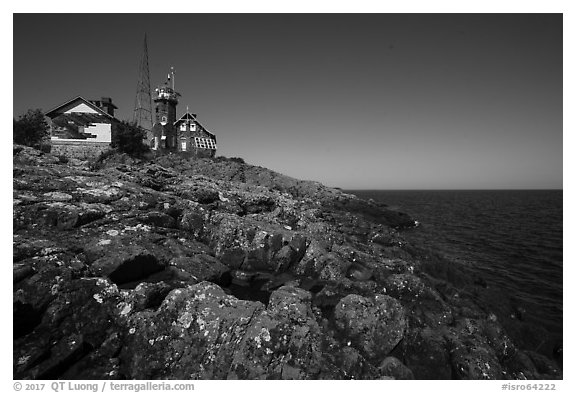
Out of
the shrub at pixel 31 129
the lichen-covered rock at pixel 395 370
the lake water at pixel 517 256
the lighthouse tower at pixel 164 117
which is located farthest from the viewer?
the lighthouse tower at pixel 164 117

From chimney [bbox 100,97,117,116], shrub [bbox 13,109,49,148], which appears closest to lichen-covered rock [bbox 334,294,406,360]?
shrub [bbox 13,109,49,148]

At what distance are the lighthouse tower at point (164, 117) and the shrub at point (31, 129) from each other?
96.0ft

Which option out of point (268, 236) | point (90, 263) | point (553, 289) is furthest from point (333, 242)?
point (553, 289)

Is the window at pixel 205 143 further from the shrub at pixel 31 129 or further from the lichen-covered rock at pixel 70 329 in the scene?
the lichen-covered rock at pixel 70 329

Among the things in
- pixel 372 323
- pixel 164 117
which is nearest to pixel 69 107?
pixel 164 117

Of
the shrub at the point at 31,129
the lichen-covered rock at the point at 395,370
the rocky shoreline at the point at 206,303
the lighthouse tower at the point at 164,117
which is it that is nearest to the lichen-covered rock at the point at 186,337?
the rocky shoreline at the point at 206,303

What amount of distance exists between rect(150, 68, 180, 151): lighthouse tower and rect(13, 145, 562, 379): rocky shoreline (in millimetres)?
57639

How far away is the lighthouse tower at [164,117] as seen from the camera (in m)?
68.8

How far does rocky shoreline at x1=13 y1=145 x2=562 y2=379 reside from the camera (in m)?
7.91

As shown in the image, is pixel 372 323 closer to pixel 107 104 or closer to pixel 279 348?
pixel 279 348

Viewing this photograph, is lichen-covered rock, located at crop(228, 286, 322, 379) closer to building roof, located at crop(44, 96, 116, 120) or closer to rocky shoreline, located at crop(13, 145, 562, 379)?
rocky shoreline, located at crop(13, 145, 562, 379)

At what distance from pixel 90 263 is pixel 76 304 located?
6.96 feet

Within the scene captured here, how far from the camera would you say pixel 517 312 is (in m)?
16.8

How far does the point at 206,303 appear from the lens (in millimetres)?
9195
